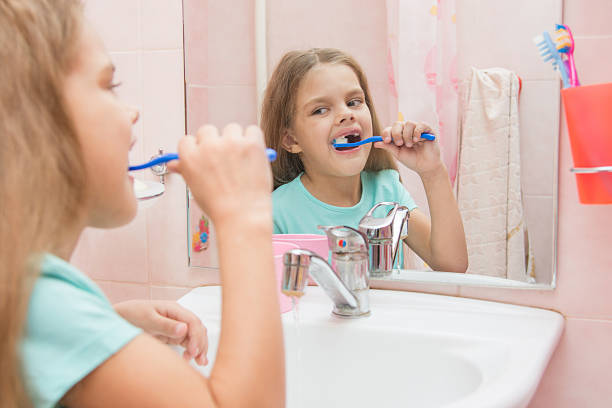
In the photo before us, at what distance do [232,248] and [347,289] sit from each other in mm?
336

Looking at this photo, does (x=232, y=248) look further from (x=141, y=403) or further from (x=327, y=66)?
(x=327, y=66)

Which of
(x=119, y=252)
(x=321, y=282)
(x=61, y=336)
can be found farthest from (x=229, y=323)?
(x=119, y=252)

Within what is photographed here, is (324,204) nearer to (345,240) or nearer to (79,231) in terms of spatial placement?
(345,240)

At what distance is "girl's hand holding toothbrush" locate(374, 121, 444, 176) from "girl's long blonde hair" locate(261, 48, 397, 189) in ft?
0.05

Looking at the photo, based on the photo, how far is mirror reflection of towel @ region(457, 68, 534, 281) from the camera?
841 millimetres

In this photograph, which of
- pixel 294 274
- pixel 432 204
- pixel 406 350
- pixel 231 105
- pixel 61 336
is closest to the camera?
pixel 61 336

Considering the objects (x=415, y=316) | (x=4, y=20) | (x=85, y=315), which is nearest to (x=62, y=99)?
(x=4, y=20)

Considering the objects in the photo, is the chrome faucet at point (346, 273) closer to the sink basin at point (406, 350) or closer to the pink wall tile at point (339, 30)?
the sink basin at point (406, 350)

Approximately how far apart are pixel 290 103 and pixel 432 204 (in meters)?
0.28

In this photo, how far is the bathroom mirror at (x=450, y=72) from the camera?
0.82 meters

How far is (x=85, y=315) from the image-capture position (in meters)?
0.43

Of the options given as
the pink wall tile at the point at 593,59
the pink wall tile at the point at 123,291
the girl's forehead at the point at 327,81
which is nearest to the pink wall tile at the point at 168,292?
the pink wall tile at the point at 123,291

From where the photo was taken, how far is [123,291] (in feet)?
3.55

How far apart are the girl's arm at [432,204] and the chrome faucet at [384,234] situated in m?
0.02
